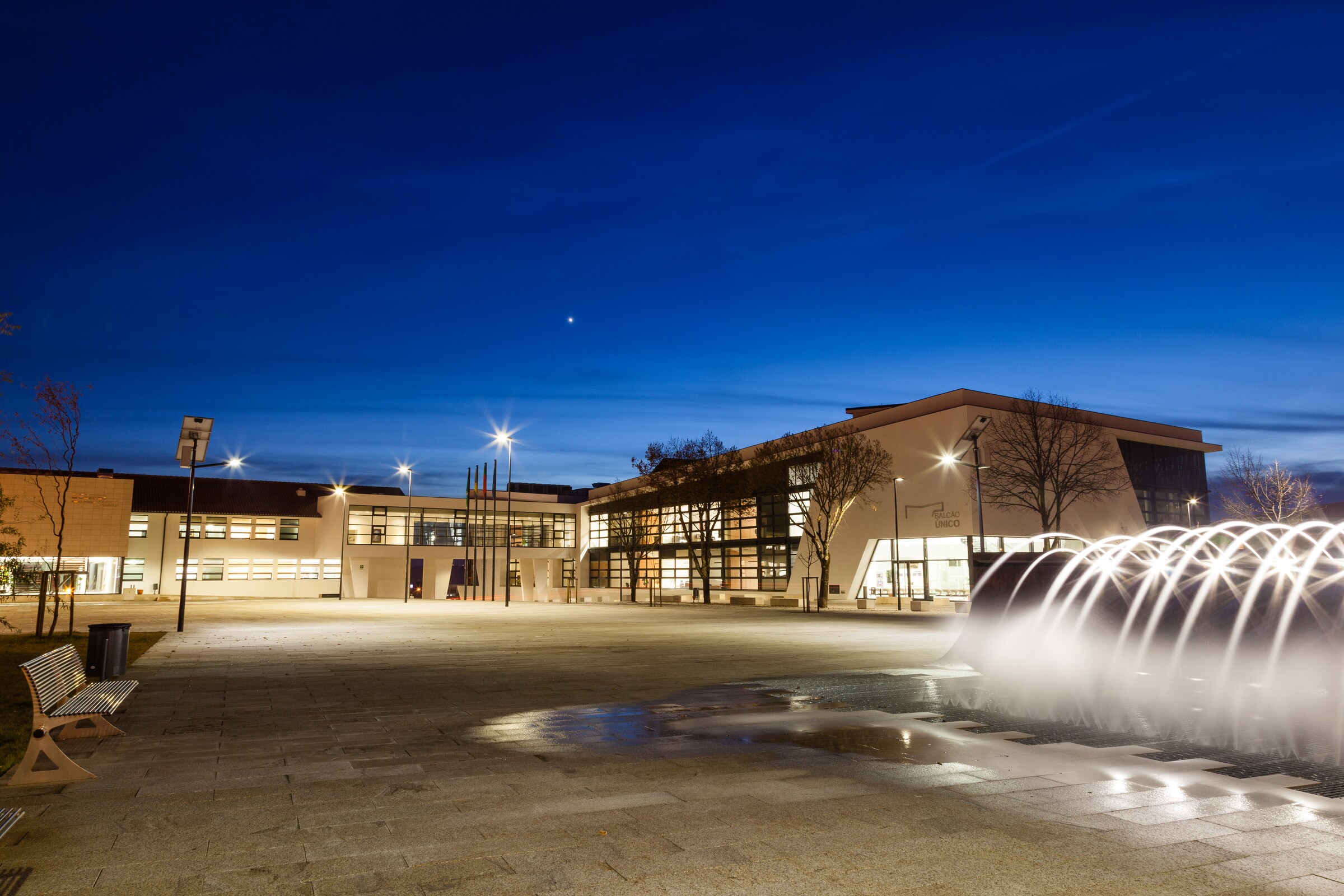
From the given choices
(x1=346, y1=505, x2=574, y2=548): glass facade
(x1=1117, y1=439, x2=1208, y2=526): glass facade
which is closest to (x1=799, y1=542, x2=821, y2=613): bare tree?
(x1=1117, y1=439, x2=1208, y2=526): glass facade

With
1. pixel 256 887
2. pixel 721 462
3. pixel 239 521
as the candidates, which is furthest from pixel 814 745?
pixel 239 521

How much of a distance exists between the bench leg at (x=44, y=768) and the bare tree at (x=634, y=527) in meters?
53.0

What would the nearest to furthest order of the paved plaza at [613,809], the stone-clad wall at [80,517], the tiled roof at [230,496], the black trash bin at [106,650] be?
the paved plaza at [613,809]
the black trash bin at [106,650]
the stone-clad wall at [80,517]
the tiled roof at [230,496]

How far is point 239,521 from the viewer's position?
75688 millimetres

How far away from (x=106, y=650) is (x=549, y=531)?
77.9 m

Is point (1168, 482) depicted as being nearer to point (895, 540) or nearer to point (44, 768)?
point (895, 540)

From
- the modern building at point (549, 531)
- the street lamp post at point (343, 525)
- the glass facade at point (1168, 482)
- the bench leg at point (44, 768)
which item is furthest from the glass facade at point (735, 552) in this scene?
the bench leg at point (44, 768)

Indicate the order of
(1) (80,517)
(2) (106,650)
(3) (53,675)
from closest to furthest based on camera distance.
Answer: (3) (53,675) → (2) (106,650) → (1) (80,517)

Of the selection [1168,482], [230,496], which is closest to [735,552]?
[1168,482]

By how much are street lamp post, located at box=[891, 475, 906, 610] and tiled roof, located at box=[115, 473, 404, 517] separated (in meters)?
50.5

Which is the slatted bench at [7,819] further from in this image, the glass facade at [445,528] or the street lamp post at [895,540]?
the glass facade at [445,528]

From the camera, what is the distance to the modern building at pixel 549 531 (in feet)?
170

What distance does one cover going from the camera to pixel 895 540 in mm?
51406

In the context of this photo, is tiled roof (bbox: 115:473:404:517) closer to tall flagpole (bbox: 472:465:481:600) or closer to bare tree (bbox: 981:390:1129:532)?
tall flagpole (bbox: 472:465:481:600)
